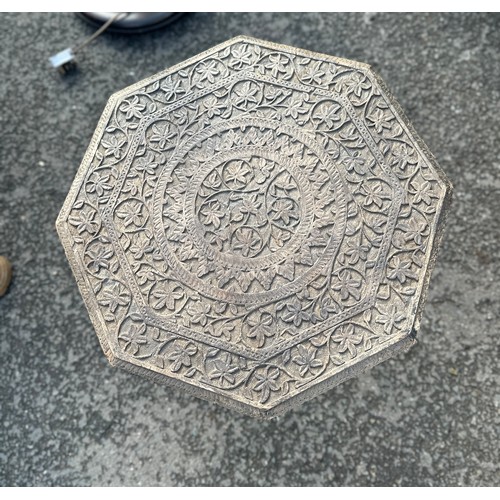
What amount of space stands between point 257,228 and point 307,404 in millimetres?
835

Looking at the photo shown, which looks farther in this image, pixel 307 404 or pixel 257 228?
pixel 307 404

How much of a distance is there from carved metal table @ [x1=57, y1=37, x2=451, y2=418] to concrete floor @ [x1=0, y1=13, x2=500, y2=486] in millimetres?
619

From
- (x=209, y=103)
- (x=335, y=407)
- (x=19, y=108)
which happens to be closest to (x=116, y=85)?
(x=19, y=108)

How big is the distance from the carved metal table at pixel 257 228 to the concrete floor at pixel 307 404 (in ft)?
2.03

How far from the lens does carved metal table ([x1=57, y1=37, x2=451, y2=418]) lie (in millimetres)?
1383

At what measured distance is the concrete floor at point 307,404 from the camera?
1.87m

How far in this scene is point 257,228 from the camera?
146 centimetres

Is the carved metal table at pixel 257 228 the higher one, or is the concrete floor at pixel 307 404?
the carved metal table at pixel 257 228

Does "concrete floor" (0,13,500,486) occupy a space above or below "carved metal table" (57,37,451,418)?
below

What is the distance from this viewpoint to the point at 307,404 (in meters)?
1.92

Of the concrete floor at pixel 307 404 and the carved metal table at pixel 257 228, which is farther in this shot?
the concrete floor at pixel 307 404

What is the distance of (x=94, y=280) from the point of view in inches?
57.3

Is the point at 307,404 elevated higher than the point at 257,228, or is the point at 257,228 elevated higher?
the point at 257,228

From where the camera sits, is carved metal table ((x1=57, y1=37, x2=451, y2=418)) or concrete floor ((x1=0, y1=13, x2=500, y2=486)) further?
concrete floor ((x1=0, y1=13, x2=500, y2=486))
